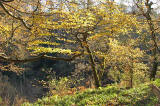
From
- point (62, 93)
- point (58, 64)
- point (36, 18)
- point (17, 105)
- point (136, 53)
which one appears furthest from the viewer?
point (58, 64)

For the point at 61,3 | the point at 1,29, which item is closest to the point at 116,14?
the point at 61,3

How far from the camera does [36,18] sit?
436 centimetres

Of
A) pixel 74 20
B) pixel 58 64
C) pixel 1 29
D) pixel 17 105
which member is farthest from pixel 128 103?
→ pixel 58 64

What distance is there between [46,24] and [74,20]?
95cm

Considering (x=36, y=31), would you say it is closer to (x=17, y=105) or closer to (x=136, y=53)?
(x=17, y=105)

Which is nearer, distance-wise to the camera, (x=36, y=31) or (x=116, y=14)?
(x=36, y=31)

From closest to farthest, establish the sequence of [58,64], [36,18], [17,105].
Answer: [36,18] < [17,105] < [58,64]

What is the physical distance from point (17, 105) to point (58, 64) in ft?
62.6

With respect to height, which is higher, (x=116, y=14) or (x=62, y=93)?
(x=116, y=14)

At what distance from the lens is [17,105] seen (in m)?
8.41

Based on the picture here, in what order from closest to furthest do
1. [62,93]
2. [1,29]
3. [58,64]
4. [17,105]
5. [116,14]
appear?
[1,29]
[116,14]
[17,105]
[62,93]
[58,64]

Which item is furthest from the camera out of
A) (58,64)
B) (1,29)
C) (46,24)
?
(58,64)

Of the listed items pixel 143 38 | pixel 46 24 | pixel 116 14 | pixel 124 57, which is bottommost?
pixel 124 57

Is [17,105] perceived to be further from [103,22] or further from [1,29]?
[103,22]
